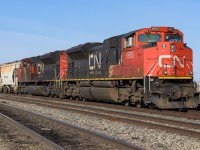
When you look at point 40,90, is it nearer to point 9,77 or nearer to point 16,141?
point 9,77

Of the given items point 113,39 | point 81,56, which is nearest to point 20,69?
point 81,56

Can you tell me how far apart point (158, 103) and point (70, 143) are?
7936mm

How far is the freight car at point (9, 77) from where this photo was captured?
40138 mm

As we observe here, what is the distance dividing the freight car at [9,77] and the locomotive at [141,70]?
691 inches

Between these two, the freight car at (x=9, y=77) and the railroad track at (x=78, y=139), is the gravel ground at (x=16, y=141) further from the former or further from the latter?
the freight car at (x=9, y=77)

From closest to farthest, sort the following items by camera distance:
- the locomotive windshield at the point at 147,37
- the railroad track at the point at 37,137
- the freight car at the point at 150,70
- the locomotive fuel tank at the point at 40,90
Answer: the railroad track at the point at 37,137 < the freight car at the point at 150,70 < the locomotive windshield at the point at 147,37 < the locomotive fuel tank at the point at 40,90

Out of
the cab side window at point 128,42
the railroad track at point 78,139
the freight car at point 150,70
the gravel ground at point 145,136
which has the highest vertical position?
the cab side window at point 128,42

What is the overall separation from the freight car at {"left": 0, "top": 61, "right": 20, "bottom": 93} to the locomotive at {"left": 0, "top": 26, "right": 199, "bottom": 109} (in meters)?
17.6

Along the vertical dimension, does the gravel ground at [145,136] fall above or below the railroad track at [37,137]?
below

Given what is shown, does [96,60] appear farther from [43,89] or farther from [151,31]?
[43,89]

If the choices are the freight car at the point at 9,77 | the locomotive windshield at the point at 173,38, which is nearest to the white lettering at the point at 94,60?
the locomotive windshield at the point at 173,38

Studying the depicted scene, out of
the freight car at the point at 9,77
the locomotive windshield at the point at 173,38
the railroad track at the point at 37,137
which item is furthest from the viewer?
the freight car at the point at 9,77

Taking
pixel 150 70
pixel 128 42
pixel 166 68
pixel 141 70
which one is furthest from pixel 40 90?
pixel 166 68

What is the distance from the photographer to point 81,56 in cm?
2412
